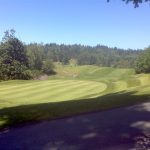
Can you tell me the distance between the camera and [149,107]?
16.5m

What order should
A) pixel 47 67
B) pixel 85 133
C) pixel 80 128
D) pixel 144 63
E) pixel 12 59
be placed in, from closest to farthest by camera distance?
1. pixel 85 133
2. pixel 80 128
3. pixel 12 59
4. pixel 144 63
5. pixel 47 67

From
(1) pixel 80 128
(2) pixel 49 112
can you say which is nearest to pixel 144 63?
(2) pixel 49 112

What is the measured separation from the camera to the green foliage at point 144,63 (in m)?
121

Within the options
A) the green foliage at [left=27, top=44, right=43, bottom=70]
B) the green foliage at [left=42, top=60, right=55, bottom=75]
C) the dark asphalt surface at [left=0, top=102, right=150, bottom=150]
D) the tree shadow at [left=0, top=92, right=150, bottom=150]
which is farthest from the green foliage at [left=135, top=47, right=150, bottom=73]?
the dark asphalt surface at [left=0, top=102, right=150, bottom=150]

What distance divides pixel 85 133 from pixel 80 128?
0.87m

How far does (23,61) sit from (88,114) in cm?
9364

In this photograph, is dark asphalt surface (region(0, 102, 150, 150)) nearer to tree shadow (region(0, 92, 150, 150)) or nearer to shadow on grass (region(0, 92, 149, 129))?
tree shadow (region(0, 92, 150, 150))

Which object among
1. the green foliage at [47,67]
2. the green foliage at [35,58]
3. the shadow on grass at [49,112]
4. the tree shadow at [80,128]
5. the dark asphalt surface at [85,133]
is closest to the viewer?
the dark asphalt surface at [85,133]

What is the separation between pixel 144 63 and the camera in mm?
122750

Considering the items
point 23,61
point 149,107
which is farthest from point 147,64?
point 149,107

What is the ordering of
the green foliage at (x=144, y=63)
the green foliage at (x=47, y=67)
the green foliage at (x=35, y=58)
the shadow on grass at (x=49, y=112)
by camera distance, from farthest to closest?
the green foliage at (x=47, y=67), the green foliage at (x=35, y=58), the green foliage at (x=144, y=63), the shadow on grass at (x=49, y=112)

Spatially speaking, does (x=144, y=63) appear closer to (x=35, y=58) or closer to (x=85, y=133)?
(x=35, y=58)

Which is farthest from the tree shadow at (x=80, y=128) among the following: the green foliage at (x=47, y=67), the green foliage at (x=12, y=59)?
the green foliage at (x=47, y=67)

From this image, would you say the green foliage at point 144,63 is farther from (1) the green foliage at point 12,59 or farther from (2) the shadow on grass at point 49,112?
(2) the shadow on grass at point 49,112
